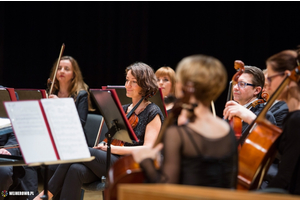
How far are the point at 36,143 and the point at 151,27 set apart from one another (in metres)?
3.33

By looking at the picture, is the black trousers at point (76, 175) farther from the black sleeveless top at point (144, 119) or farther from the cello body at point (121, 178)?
the cello body at point (121, 178)

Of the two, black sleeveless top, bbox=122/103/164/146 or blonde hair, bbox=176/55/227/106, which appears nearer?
blonde hair, bbox=176/55/227/106

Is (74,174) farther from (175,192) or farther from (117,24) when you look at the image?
(117,24)

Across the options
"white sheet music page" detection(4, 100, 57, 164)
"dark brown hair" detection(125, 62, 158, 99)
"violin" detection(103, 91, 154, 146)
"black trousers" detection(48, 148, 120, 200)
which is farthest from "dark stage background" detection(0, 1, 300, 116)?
"white sheet music page" detection(4, 100, 57, 164)

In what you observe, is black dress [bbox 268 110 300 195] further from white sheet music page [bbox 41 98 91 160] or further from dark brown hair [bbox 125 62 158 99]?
dark brown hair [bbox 125 62 158 99]

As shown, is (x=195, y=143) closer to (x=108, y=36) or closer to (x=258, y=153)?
(x=258, y=153)

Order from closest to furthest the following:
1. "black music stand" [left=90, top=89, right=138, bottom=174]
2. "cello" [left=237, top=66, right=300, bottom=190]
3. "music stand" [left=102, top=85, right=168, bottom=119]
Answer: "cello" [left=237, top=66, right=300, bottom=190] < "black music stand" [left=90, top=89, right=138, bottom=174] < "music stand" [left=102, top=85, right=168, bottom=119]

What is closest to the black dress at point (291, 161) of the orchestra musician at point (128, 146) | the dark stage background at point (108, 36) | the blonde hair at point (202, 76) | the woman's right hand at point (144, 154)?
the blonde hair at point (202, 76)

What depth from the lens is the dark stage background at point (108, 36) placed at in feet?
14.6

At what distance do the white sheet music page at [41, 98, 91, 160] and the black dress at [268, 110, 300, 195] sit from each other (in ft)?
3.27

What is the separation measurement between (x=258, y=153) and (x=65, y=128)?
39.2 inches

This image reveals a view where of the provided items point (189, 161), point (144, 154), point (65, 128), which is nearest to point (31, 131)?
point (65, 128)

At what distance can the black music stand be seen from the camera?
7.35 feet

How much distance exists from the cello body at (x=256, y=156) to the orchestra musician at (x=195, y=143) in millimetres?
341
